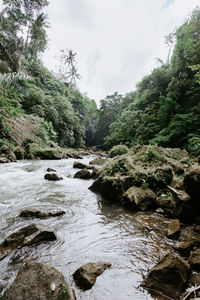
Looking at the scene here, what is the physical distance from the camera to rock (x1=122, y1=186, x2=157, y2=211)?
3195 millimetres

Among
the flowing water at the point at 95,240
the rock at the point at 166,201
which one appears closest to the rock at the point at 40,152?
the flowing water at the point at 95,240

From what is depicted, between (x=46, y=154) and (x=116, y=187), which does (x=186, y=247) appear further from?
(x=46, y=154)

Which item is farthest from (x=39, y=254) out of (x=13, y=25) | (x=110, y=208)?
(x=13, y=25)

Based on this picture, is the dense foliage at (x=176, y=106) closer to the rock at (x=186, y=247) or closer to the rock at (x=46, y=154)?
the rock at (x=186, y=247)

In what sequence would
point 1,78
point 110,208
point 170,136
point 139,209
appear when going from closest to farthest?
point 139,209
point 110,208
point 1,78
point 170,136

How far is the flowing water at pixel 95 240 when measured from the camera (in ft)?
4.99

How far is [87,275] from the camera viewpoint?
1.49 metres

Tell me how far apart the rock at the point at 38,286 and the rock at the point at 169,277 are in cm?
74

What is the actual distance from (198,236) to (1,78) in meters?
13.0

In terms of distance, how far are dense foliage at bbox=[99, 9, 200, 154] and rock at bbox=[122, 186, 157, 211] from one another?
5.85m

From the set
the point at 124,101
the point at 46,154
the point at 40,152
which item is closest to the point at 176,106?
the point at 46,154

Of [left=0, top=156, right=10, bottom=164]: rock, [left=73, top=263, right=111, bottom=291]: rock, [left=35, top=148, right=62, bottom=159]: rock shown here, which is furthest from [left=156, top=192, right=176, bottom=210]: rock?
[left=35, top=148, right=62, bottom=159]: rock

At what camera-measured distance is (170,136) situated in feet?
39.8

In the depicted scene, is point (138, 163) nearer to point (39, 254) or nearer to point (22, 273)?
point (39, 254)
